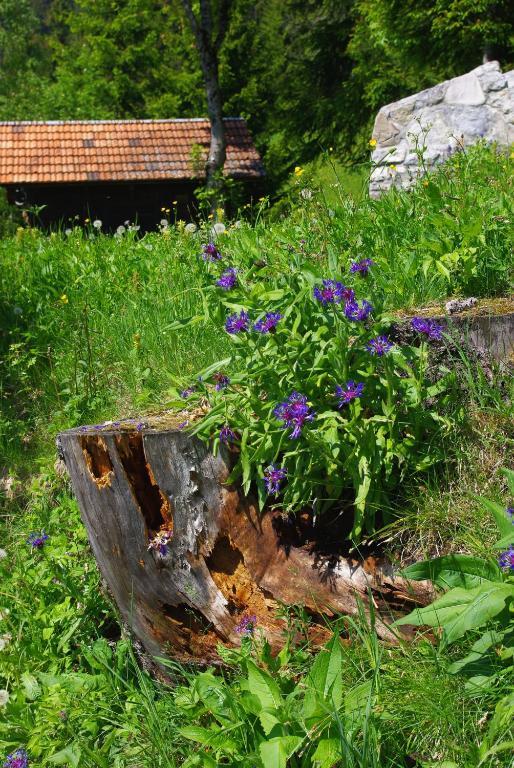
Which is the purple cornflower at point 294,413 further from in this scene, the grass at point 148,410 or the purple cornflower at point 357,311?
the grass at point 148,410

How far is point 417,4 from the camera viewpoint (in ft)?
57.9

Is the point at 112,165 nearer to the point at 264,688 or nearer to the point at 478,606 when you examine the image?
the point at 264,688

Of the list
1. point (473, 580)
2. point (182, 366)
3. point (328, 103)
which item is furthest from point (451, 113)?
point (328, 103)

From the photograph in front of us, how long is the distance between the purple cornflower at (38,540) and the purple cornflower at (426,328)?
210cm

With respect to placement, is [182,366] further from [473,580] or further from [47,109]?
[47,109]

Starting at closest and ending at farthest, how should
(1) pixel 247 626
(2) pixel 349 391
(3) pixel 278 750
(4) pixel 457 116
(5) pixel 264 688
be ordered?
(3) pixel 278 750
(5) pixel 264 688
(2) pixel 349 391
(1) pixel 247 626
(4) pixel 457 116

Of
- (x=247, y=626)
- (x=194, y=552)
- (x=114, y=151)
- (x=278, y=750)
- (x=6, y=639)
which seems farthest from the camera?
(x=114, y=151)

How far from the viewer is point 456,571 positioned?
8.36 feet

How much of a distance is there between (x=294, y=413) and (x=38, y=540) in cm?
185

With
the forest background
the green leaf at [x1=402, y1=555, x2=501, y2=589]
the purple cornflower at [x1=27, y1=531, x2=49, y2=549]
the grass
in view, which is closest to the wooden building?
the forest background

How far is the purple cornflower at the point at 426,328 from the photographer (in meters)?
3.06

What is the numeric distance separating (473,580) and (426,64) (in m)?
18.8

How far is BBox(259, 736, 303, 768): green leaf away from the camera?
2.26 m

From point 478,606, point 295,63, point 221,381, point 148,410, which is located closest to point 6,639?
point 148,410
